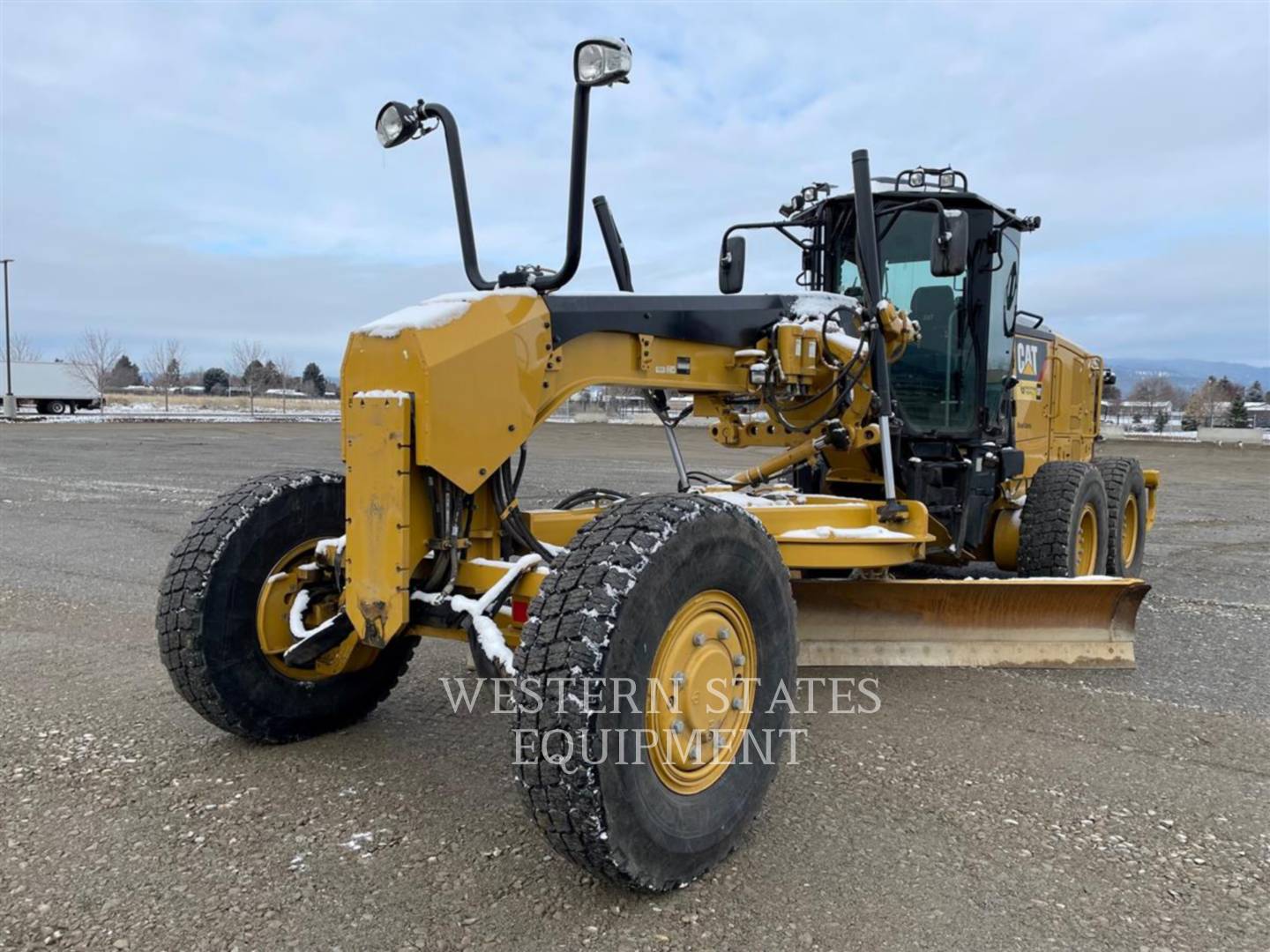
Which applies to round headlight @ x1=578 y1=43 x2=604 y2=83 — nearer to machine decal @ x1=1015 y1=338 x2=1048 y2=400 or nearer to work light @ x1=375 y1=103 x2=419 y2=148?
work light @ x1=375 y1=103 x2=419 y2=148

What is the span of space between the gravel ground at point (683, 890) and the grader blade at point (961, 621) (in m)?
0.16

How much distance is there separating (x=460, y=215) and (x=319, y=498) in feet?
4.12

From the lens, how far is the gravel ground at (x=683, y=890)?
2607 millimetres

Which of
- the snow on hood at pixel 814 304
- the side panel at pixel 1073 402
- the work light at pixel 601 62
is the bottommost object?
the side panel at pixel 1073 402

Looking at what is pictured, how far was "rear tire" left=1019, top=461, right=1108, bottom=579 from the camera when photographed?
584 cm

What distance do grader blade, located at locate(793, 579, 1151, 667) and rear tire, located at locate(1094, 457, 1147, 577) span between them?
1992 millimetres

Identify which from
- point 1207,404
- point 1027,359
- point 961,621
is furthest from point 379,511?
point 1207,404

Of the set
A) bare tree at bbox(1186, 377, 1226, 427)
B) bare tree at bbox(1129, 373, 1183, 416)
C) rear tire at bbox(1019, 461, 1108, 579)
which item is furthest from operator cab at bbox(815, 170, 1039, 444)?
bare tree at bbox(1129, 373, 1183, 416)

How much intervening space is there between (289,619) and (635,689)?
5.58 feet

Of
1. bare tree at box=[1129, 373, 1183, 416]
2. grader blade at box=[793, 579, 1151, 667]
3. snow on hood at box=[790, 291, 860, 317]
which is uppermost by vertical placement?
bare tree at box=[1129, 373, 1183, 416]

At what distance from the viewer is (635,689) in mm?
2631

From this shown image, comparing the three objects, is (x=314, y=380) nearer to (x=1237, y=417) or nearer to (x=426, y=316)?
(x=1237, y=417)

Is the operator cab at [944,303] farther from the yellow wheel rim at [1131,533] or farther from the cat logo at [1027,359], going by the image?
the yellow wheel rim at [1131,533]

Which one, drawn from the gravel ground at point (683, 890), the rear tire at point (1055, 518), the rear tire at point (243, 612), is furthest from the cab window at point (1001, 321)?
the rear tire at point (243, 612)
